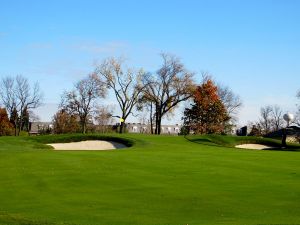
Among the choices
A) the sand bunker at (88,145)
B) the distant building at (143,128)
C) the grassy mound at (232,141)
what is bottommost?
the sand bunker at (88,145)

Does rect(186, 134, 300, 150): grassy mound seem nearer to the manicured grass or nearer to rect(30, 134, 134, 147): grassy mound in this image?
rect(30, 134, 134, 147): grassy mound

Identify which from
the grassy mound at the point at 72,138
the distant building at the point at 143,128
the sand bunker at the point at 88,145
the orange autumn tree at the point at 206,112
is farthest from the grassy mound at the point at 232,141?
the distant building at the point at 143,128

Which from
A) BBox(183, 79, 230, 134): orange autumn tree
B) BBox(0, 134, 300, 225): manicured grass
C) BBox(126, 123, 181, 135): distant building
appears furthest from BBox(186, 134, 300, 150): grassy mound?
BBox(126, 123, 181, 135): distant building

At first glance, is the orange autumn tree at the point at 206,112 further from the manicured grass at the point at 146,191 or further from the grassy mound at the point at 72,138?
the manicured grass at the point at 146,191

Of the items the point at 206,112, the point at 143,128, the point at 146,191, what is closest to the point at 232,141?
the point at 146,191

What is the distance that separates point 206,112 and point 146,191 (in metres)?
74.8

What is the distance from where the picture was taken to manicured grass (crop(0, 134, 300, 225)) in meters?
12.5

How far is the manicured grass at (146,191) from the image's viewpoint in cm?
1252

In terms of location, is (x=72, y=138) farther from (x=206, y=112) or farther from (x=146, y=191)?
(x=206, y=112)

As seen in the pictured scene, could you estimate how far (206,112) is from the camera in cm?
9031

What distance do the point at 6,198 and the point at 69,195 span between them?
6.57 feet

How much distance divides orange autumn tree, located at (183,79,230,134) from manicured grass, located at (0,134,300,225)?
6289 centimetres

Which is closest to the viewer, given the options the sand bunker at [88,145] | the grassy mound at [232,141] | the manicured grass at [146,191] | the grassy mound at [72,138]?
the manicured grass at [146,191]

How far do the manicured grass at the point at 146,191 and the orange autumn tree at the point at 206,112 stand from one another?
62.9m
